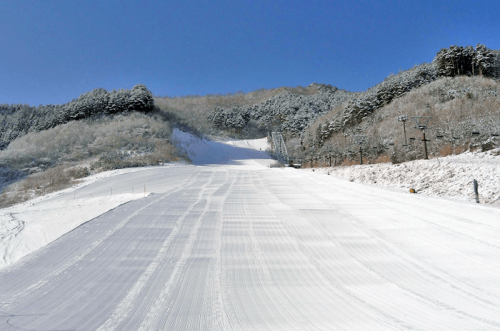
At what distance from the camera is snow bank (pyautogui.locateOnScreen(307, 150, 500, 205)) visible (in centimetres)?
825

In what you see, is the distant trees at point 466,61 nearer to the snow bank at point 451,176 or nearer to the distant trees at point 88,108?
the snow bank at point 451,176

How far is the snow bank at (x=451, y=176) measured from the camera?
825cm

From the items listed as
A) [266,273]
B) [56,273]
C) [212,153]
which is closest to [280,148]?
[212,153]

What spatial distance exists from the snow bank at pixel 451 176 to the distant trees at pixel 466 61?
35.5 meters

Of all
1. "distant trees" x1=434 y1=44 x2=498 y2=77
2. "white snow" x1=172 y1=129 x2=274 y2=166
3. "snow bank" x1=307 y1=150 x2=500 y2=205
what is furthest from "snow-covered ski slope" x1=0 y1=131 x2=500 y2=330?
"distant trees" x1=434 y1=44 x2=498 y2=77

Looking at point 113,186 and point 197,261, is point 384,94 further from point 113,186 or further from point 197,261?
point 197,261

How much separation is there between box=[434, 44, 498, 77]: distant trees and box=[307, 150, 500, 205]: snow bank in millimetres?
35459

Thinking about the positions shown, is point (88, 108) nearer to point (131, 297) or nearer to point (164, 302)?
point (131, 297)

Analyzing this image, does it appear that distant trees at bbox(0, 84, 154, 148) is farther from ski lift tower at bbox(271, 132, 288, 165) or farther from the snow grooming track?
the snow grooming track

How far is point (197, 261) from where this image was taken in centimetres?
390

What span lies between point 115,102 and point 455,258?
44.6m

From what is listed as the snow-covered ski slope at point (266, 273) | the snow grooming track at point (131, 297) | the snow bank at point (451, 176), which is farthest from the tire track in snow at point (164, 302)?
the snow bank at point (451, 176)

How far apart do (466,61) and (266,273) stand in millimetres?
50777

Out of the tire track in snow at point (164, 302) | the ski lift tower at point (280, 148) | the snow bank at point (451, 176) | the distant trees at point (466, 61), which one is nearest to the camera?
the tire track in snow at point (164, 302)
